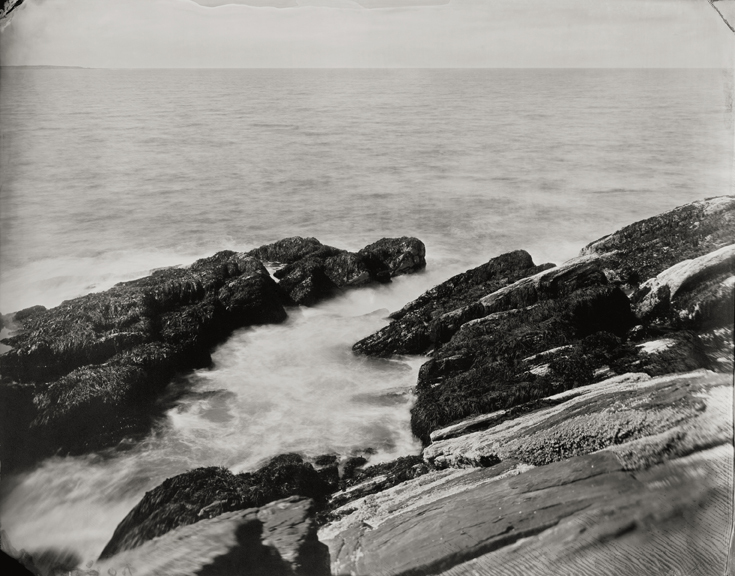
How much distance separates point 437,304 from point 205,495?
7.78ft

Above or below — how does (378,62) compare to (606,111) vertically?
above

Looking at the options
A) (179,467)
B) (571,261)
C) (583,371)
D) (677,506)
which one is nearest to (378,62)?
(571,261)

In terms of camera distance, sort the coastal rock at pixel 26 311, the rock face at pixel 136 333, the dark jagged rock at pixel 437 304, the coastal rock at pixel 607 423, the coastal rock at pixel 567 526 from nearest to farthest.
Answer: the coastal rock at pixel 567 526
the coastal rock at pixel 607 423
the rock face at pixel 136 333
the coastal rock at pixel 26 311
the dark jagged rock at pixel 437 304

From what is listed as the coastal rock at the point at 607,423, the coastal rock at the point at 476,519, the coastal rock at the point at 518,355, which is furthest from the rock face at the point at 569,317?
the coastal rock at the point at 476,519

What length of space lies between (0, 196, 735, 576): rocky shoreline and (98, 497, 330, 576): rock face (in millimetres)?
11

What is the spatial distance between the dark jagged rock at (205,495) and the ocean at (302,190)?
0.12 metres

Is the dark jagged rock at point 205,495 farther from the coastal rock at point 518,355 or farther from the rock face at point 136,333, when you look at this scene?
the coastal rock at point 518,355

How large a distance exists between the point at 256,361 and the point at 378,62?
2.37m

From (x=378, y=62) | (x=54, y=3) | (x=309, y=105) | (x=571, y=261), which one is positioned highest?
(x=54, y=3)

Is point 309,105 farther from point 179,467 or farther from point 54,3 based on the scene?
point 179,467

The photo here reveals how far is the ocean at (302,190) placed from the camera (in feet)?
12.9

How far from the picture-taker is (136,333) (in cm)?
450

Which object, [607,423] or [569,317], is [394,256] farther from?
[607,423]

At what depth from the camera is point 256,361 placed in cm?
432
